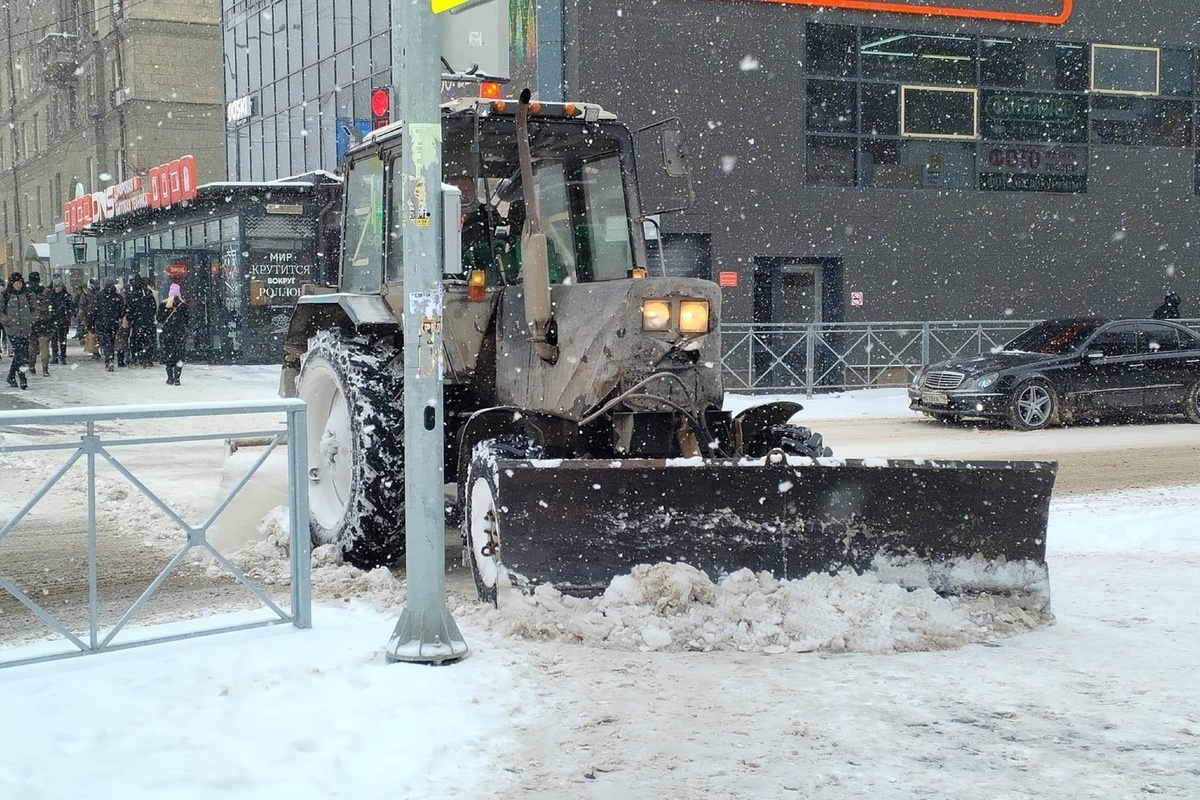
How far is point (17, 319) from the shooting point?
2022cm

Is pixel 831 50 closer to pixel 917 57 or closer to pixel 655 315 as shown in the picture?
pixel 917 57

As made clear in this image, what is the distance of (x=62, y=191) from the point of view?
53750 millimetres

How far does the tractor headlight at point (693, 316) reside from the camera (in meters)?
6.32

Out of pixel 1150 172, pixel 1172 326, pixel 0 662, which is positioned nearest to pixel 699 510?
pixel 0 662

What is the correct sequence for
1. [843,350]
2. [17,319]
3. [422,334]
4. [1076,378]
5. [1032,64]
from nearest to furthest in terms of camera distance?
1. [422,334]
2. [1076,378]
3. [17,319]
4. [843,350]
5. [1032,64]

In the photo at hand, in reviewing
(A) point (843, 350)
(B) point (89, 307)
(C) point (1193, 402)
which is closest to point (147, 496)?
(C) point (1193, 402)

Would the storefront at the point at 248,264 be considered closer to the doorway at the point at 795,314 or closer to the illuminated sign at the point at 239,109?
the illuminated sign at the point at 239,109

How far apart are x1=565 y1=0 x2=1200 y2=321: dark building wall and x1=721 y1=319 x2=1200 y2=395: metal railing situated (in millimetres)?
725

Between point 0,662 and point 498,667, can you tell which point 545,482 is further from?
point 0,662

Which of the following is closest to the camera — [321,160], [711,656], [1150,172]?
[711,656]

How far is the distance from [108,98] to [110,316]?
26.1 metres

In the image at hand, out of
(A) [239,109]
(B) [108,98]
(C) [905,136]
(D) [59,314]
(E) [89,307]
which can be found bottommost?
(D) [59,314]

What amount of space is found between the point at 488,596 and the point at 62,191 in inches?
2107

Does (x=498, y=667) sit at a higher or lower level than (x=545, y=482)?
lower
